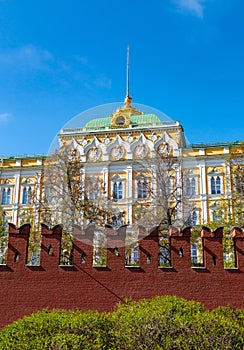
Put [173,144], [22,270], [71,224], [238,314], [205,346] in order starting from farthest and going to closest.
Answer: [173,144] → [71,224] → [22,270] → [238,314] → [205,346]

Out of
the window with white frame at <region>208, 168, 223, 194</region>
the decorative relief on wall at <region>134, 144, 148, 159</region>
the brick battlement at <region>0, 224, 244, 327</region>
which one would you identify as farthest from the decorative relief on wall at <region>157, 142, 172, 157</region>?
the window with white frame at <region>208, 168, 223, 194</region>

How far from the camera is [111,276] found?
12.9 meters

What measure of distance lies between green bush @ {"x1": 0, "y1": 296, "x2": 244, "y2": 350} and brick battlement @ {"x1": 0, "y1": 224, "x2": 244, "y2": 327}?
176cm

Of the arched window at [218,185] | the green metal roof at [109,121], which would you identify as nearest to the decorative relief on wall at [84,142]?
the green metal roof at [109,121]

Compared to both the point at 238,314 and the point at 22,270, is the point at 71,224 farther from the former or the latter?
the point at 238,314

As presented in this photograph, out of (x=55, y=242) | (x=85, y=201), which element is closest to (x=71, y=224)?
(x=85, y=201)

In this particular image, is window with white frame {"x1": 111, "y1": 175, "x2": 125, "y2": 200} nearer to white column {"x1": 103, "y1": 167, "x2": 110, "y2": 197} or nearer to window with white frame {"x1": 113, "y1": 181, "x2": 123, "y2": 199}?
window with white frame {"x1": 113, "y1": 181, "x2": 123, "y2": 199}

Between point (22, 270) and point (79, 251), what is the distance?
162cm

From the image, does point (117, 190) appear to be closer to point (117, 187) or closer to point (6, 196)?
point (117, 187)

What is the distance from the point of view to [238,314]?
1211 centimetres

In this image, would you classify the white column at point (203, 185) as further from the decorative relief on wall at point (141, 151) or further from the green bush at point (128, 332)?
the green bush at point (128, 332)

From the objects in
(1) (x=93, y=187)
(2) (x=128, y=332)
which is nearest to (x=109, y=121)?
(1) (x=93, y=187)

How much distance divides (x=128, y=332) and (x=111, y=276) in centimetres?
279

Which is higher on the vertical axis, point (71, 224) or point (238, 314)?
point (71, 224)
